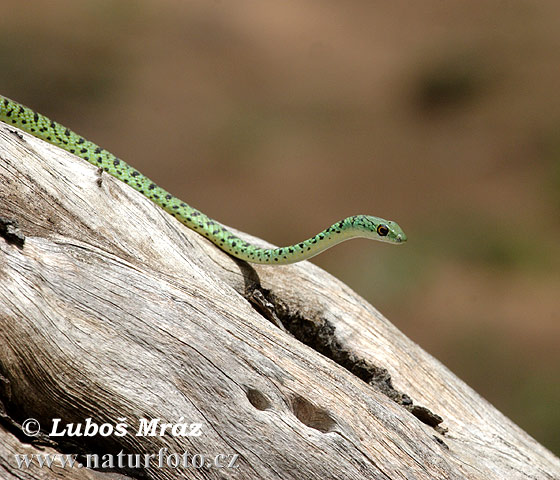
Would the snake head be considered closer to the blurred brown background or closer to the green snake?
the green snake

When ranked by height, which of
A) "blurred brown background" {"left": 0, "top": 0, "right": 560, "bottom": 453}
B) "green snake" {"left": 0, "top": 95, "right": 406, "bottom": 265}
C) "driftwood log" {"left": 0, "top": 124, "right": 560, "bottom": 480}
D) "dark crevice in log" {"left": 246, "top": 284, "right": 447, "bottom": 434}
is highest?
"blurred brown background" {"left": 0, "top": 0, "right": 560, "bottom": 453}

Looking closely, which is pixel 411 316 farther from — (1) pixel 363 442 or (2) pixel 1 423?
(2) pixel 1 423

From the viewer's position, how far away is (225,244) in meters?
5.98

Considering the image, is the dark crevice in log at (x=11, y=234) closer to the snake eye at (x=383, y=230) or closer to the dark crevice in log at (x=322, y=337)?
the dark crevice in log at (x=322, y=337)

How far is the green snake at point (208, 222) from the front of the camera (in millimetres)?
5832

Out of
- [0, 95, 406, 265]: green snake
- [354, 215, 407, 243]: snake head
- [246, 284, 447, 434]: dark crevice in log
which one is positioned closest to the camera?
[246, 284, 447, 434]: dark crevice in log

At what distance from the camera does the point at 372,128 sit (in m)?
17.5

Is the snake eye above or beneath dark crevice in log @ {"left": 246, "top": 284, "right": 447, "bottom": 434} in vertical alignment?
above

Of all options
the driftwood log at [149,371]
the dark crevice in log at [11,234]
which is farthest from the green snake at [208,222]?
the dark crevice in log at [11,234]

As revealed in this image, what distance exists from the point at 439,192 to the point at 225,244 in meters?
10.00

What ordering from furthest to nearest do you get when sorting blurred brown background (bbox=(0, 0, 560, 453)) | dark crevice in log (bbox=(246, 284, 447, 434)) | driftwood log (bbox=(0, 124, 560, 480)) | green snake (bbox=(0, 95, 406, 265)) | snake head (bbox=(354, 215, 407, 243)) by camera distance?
blurred brown background (bbox=(0, 0, 560, 453)) < snake head (bbox=(354, 215, 407, 243)) < green snake (bbox=(0, 95, 406, 265)) < dark crevice in log (bbox=(246, 284, 447, 434)) < driftwood log (bbox=(0, 124, 560, 480))

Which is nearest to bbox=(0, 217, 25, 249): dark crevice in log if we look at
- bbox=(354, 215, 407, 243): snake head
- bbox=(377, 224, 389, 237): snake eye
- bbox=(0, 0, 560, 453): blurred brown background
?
bbox=(354, 215, 407, 243): snake head

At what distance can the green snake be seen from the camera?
583cm

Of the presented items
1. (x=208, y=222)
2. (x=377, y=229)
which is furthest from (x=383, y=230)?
(x=208, y=222)
